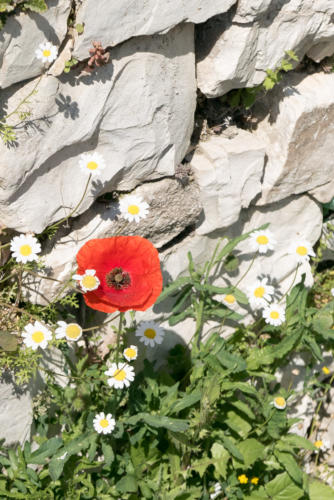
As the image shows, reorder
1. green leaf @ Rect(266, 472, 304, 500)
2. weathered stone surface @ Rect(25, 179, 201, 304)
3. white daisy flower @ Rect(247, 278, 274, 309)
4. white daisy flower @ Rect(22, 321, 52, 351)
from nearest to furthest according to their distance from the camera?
white daisy flower @ Rect(22, 321, 52, 351) < weathered stone surface @ Rect(25, 179, 201, 304) < green leaf @ Rect(266, 472, 304, 500) < white daisy flower @ Rect(247, 278, 274, 309)

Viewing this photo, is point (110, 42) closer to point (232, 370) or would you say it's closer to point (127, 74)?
point (127, 74)

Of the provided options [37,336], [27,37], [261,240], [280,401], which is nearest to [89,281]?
[37,336]

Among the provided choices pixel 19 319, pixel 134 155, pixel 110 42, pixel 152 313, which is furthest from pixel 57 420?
pixel 110 42

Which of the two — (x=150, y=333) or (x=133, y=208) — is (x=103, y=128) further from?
(x=150, y=333)

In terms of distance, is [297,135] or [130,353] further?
[297,135]

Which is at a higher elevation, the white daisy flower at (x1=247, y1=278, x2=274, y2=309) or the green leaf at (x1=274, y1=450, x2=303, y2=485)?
the white daisy flower at (x1=247, y1=278, x2=274, y2=309)

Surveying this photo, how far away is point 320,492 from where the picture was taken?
3.97 m

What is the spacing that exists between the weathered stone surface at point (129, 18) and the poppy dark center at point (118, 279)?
46.7 inches

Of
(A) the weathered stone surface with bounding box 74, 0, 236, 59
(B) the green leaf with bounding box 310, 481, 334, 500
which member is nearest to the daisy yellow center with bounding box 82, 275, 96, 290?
(A) the weathered stone surface with bounding box 74, 0, 236, 59

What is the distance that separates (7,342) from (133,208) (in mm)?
1057

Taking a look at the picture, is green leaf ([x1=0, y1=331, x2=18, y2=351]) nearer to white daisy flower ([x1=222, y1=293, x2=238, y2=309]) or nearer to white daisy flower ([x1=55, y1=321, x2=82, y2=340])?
white daisy flower ([x1=55, y1=321, x2=82, y2=340])

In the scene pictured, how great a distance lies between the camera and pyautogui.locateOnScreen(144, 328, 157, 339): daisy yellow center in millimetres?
3479

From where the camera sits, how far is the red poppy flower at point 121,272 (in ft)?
8.95

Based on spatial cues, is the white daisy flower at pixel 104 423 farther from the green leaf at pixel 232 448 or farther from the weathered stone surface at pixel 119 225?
the green leaf at pixel 232 448
